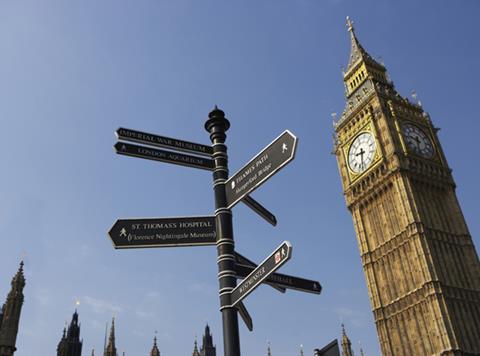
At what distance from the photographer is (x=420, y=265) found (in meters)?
42.7

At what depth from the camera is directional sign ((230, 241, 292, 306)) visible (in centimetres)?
549

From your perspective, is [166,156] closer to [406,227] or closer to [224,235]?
[224,235]

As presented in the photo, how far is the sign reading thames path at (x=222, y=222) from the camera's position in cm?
605

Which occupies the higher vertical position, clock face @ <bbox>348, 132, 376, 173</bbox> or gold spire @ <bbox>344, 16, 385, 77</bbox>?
gold spire @ <bbox>344, 16, 385, 77</bbox>

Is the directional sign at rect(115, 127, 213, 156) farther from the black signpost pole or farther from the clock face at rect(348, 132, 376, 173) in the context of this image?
the clock face at rect(348, 132, 376, 173)

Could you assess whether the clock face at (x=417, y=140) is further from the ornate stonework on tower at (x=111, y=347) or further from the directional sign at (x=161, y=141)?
the directional sign at (x=161, y=141)

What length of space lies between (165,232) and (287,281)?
71.9 inches

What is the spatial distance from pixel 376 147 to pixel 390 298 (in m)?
15.1

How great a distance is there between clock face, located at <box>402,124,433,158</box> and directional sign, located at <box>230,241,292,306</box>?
47.3 metres

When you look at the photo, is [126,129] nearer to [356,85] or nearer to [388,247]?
[388,247]

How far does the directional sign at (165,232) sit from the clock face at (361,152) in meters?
45.9

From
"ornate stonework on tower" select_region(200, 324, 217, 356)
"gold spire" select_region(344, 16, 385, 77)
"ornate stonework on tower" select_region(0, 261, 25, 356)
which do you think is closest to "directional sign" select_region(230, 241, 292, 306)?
"ornate stonework on tower" select_region(0, 261, 25, 356)

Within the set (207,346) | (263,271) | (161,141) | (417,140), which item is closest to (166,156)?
(161,141)

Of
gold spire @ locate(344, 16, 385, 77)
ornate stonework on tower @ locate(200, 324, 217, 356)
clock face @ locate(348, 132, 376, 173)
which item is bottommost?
ornate stonework on tower @ locate(200, 324, 217, 356)
